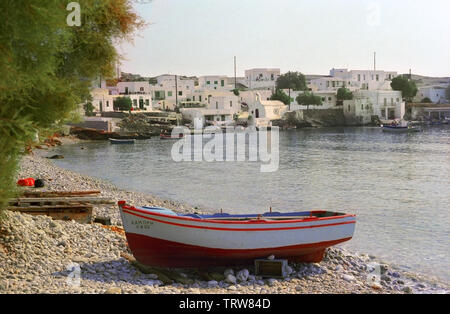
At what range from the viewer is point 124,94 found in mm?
76500

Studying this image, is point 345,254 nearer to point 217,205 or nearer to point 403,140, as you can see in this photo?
point 217,205

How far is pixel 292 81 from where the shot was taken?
93.9 m

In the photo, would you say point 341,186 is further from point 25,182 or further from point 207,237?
point 207,237

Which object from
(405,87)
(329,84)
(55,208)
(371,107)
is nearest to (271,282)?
(55,208)

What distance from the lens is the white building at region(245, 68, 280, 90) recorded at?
336 feet

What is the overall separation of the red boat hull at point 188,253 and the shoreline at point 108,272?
0.19m

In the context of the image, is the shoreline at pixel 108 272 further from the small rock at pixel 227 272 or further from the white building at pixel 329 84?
the white building at pixel 329 84

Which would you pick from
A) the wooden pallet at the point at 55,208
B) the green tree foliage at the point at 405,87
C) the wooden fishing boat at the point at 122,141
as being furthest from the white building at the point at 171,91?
the wooden pallet at the point at 55,208

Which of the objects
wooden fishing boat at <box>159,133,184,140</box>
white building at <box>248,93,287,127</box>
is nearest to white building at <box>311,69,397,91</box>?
white building at <box>248,93,287,127</box>

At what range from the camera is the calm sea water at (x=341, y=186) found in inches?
575

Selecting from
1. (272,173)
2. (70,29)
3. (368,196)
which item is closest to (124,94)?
(272,173)

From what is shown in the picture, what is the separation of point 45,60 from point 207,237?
4100 mm
